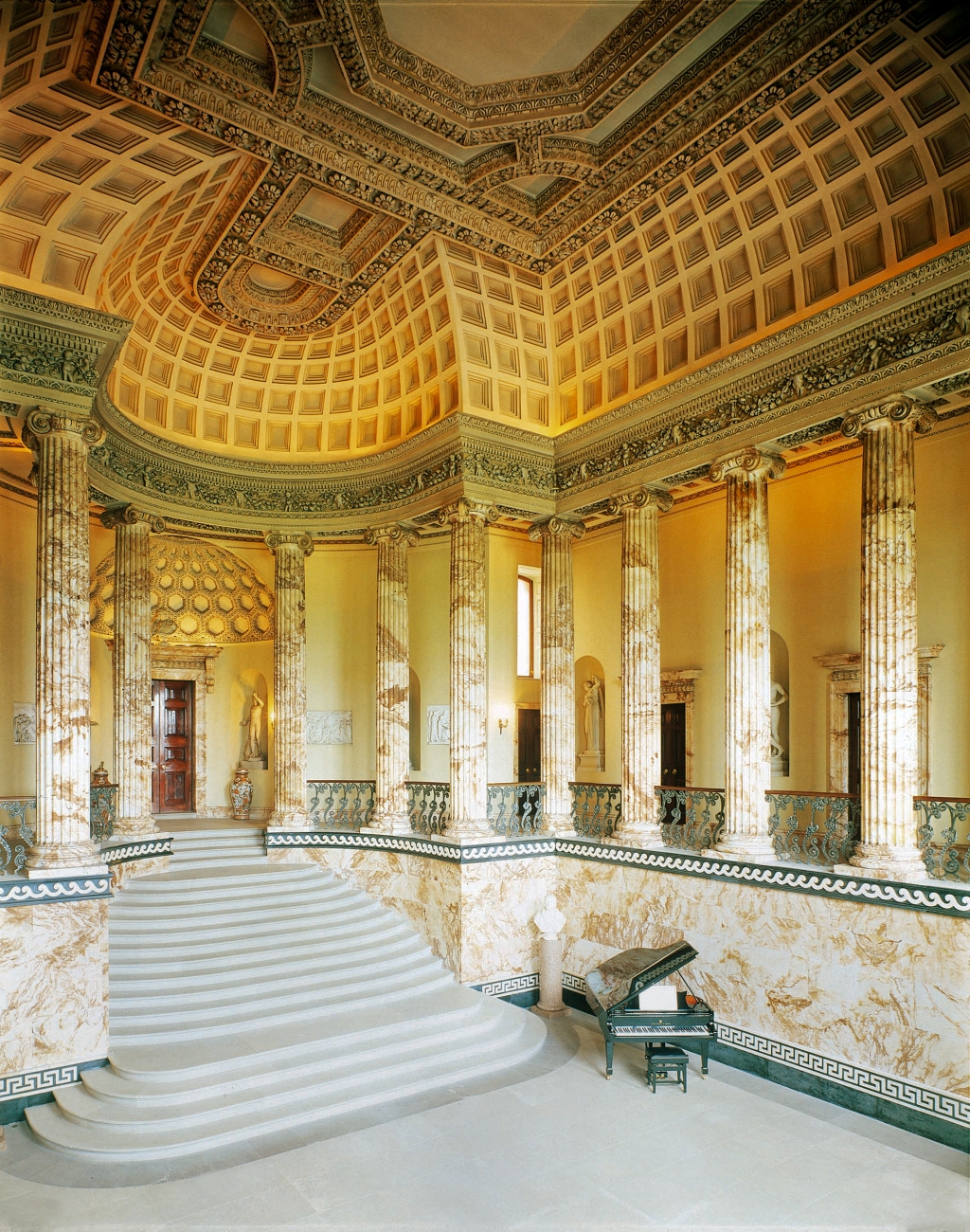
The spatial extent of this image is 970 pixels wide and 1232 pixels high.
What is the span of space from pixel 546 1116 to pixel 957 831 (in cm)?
583

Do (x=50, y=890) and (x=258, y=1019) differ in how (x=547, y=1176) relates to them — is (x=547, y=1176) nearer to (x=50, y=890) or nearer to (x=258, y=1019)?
(x=258, y=1019)

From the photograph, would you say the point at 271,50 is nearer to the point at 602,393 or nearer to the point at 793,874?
the point at 602,393

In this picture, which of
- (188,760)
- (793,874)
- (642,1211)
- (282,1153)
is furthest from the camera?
(188,760)

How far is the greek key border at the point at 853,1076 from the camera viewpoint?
25.2ft

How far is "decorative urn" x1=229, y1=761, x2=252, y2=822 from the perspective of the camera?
52.4 ft

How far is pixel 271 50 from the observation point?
25.4 ft

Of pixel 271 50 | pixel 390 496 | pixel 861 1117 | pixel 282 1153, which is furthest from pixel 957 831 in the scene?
pixel 271 50

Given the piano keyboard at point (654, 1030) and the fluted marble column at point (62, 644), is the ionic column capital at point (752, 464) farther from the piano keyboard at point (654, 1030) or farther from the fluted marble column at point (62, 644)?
the fluted marble column at point (62, 644)

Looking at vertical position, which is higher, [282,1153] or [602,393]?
[602,393]

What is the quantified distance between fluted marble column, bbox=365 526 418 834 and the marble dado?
16.5 ft

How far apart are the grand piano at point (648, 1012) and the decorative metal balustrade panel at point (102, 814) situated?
701 cm

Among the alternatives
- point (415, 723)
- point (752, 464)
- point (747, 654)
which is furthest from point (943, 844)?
point (415, 723)

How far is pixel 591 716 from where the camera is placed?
1598 cm

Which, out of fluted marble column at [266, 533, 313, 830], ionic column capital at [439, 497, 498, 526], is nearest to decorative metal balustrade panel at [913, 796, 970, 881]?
ionic column capital at [439, 497, 498, 526]
